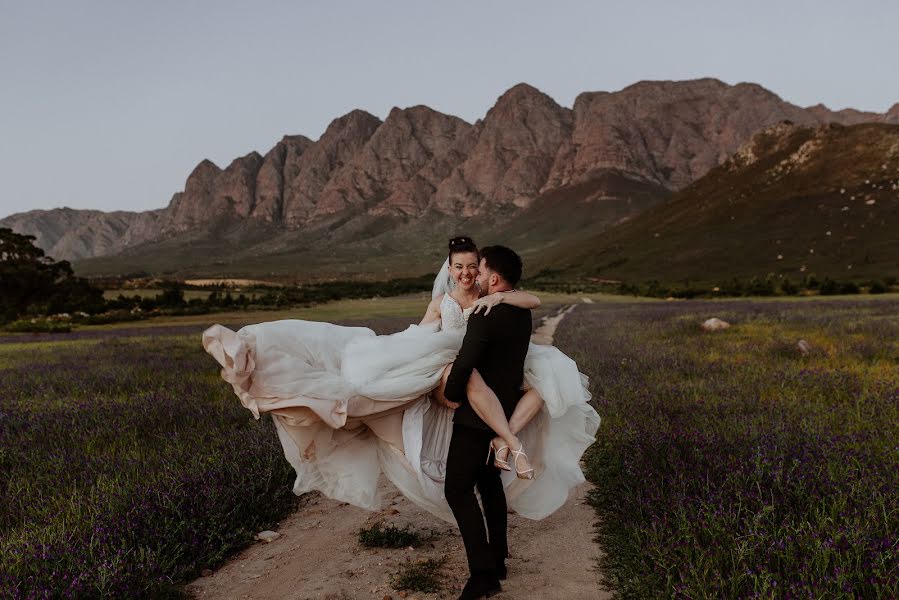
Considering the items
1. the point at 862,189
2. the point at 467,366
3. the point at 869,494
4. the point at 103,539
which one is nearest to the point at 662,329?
the point at 869,494

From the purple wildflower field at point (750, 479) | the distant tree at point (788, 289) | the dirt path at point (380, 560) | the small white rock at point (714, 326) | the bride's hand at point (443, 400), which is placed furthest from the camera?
the distant tree at point (788, 289)

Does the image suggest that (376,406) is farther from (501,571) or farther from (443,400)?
(501,571)

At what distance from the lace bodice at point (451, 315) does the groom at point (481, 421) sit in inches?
11.9

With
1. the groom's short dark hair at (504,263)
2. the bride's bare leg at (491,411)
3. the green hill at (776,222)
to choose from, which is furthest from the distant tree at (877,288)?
the bride's bare leg at (491,411)

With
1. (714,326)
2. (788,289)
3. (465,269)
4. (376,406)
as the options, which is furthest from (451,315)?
(788,289)

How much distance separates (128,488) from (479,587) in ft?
10.5

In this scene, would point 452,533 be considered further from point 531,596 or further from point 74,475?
point 74,475

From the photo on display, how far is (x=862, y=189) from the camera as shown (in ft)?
407

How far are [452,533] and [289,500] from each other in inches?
72.9

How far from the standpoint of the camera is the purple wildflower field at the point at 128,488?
3.47 m

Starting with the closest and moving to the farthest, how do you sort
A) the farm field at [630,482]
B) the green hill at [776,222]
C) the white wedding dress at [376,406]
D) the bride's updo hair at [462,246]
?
the farm field at [630,482] → the white wedding dress at [376,406] → the bride's updo hair at [462,246] → the green hill at [776,222]

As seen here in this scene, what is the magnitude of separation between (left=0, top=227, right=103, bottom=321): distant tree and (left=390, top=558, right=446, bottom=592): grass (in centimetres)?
4006

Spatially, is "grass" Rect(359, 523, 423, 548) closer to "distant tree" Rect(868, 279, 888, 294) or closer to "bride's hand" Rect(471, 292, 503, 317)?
"bride's hand" Rect(471, 292, 503, 317)

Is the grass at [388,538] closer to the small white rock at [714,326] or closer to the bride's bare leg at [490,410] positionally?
the bride's bare leg at [490,410]
